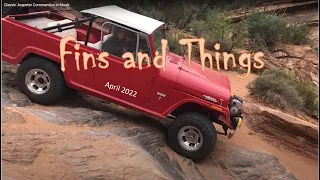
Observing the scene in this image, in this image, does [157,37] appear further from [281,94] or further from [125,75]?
[281,94]

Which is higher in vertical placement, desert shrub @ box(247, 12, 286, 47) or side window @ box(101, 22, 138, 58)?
side window @ box(101, 22, 138, 58)

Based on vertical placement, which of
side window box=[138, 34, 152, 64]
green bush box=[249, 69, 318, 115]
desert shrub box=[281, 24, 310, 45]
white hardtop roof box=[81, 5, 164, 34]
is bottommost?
green bush box=[249, 69, 318, 115]

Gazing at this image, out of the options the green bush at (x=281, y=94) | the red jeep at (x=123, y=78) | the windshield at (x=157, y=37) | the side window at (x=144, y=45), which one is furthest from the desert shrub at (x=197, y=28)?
the side window at (x=144, y=45)

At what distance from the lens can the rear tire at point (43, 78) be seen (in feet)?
19.2

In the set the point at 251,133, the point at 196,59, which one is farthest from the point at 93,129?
the point at 196,59

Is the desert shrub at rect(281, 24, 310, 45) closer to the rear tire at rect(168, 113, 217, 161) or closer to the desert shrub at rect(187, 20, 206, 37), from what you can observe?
the desert shrub at rect(187, 20, 206, 37)

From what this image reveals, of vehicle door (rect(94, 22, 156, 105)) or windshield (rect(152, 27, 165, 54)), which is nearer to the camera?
vehicle door (rect(94, 22, 156, 105))

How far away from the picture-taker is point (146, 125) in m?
6.36

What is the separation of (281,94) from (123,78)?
211 inches

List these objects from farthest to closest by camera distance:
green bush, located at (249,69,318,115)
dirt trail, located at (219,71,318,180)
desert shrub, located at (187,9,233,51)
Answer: desert shrub, located at (187,9,233,51), green bush, located at (249,69,318,115), dirt trail, located at (219,71,318,180)

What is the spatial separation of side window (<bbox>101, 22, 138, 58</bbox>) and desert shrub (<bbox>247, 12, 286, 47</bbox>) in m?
8.23

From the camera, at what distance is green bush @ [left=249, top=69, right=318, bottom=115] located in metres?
9.55

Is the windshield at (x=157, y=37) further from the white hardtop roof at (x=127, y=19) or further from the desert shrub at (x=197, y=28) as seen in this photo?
the desert shrub at (x=197, y=28)

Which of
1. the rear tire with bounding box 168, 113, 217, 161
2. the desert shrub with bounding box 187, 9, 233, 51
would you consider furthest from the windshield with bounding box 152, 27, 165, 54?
the desert shrub with bounding box 187, 9, 233, 51
